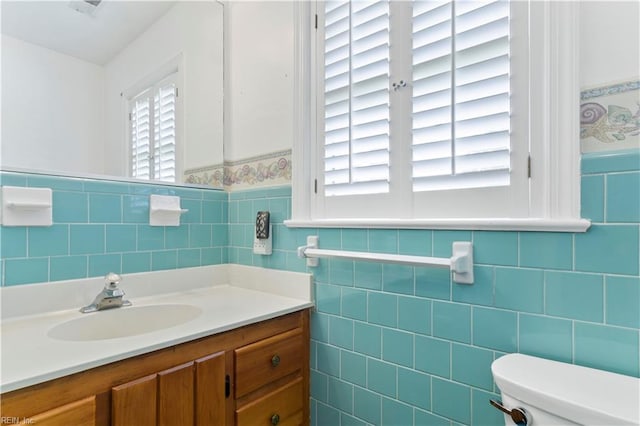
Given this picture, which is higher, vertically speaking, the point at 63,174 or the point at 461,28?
the point at 461,28

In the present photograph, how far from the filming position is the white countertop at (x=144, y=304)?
71 centimetres

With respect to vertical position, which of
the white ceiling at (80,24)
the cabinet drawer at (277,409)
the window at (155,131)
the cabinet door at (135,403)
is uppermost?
the white ceiling at (80,24)

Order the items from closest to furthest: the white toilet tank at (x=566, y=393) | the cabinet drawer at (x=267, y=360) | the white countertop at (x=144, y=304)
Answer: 1. the white toilet tank at (x=566, y=393)
2. the white countertop at (x=144, y=304)
3. the cabinet drawer at (x=267, y=360)

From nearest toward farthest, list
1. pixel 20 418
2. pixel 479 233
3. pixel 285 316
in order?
pixel 20 418, pixel 479 233, pixel 285 316

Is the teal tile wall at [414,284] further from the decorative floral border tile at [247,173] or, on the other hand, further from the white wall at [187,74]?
the white wall at [187,74]

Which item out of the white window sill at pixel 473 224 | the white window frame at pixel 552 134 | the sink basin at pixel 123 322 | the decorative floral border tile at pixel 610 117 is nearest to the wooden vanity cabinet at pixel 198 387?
the sink basin at pixel 123 322

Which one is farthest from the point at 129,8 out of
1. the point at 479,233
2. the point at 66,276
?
the point at 479,233

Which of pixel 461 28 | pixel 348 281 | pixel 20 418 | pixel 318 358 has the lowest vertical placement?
pixel 318 358

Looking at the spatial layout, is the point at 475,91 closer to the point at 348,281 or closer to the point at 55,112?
the point at 348,281

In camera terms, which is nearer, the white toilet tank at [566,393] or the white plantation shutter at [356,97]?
the white toilet tank at [566,393]

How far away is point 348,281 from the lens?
3.92 ft

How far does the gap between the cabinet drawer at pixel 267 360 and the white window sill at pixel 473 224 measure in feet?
1.46

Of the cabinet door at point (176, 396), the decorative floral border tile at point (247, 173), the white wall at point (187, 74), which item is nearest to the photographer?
the cabinet door at point (176, 396)

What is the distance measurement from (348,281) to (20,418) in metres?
0.91
